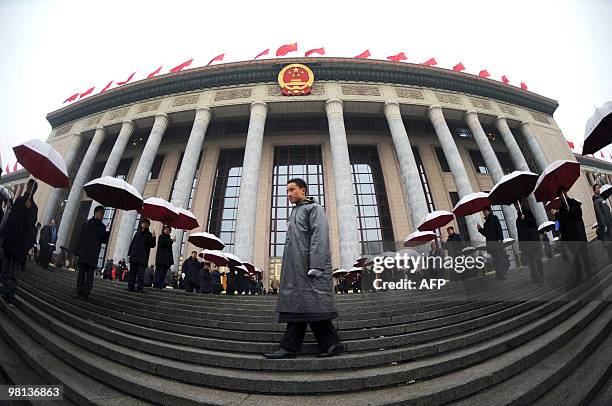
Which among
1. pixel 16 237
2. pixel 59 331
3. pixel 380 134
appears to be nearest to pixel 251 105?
pixel 380 134

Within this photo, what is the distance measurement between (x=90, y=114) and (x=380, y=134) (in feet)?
76.8

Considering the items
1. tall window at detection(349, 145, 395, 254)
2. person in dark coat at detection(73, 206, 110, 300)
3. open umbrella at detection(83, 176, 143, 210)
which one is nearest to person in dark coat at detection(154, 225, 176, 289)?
open umbrella at detection(83, 176, 143, 210)

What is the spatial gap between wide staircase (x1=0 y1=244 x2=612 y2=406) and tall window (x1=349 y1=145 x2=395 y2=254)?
14133mm

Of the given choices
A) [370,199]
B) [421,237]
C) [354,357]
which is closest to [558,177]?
[421,237]

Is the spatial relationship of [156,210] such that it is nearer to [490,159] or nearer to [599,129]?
[599,129]

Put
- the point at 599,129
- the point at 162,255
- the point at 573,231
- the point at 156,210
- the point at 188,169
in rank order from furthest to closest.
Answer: the point at 188,169 → the point at 156,210 → the point at 162,255 → the point at 573,231 → the point at 599,129

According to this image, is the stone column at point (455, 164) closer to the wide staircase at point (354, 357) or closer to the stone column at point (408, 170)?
the stone column at point (408, 170)

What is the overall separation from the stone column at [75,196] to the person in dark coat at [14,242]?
57.2 feet

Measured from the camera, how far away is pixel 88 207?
21234 mm

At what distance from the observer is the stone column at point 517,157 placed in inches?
702

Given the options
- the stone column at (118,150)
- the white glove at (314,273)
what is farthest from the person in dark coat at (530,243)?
the stone column at (118,150)

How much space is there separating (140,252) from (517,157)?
23018mm

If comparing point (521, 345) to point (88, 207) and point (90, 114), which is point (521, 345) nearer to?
point (88, 207)

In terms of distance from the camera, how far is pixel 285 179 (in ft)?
67.3
